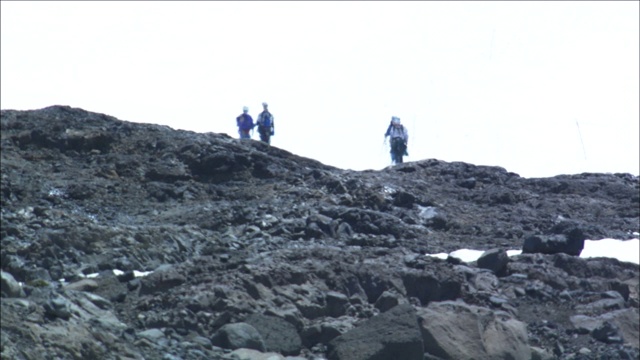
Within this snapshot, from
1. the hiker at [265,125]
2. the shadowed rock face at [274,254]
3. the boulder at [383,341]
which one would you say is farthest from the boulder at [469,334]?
the hiker at [265,125]

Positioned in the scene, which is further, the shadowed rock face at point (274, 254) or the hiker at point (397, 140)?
the hiker at point (397, 140)

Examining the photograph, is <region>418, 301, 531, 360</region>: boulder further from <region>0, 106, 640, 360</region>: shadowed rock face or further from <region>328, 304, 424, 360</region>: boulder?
<region>328, 304, 424, 360</region>: boulder

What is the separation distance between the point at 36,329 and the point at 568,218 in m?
12.8

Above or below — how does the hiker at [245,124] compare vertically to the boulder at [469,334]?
above

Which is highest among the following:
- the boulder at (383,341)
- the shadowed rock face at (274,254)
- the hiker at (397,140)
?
the hiker at (397,140)

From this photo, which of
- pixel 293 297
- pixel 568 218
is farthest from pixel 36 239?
pixel 568 218

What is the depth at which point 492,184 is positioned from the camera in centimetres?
2450

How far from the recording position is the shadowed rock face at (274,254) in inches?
562

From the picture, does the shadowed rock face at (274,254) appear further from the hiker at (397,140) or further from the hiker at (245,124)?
the hiker at (245,124)

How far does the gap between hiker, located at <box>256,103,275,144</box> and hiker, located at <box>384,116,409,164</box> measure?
271cm

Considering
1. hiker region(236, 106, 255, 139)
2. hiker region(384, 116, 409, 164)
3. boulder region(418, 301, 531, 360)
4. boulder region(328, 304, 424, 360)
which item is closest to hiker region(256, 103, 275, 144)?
hiker region(236, 106, 255, 139)

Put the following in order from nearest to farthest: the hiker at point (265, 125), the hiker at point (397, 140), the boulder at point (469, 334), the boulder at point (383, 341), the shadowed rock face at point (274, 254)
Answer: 1. the shadowed rock face at point (274, 254)
2. the boulder at point (383, 341)
3. the boulder at point (469, 334)
4. the hiker at point (265, 125)
5. the hiker at point (397, 140)

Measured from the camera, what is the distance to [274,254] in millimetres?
17078

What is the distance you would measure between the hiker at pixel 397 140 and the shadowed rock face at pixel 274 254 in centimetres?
236
